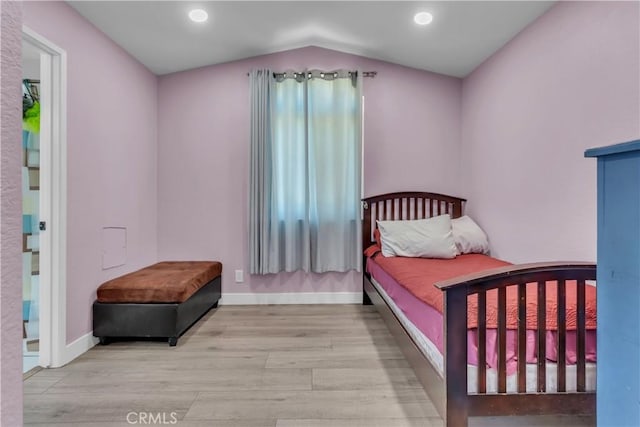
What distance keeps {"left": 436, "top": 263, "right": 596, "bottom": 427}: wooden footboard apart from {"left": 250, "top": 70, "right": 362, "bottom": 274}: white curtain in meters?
2.07

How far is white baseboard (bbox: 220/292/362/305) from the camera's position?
339 centimetres

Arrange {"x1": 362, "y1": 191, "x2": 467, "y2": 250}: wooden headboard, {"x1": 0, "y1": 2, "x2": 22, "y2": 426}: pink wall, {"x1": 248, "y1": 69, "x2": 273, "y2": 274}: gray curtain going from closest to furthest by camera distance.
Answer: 1. {"x1": 0, "y1": 2, "x2": 22, "y2": 426}: pink wall
2. {"x1": 248, "y1": 69, "x2": 273, "y2": 274}: gray curtain
3. {"x1": 362, "y1": 191, "x2": 467, "y2": 250}: wooden headboard

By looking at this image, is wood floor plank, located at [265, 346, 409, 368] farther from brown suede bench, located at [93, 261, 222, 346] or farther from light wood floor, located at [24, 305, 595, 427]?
brown suede bench, located at [93, 261, 222, 346]

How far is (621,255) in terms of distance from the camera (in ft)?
2.50

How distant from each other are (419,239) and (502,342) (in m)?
1.59

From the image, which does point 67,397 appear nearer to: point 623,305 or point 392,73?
point 623,305

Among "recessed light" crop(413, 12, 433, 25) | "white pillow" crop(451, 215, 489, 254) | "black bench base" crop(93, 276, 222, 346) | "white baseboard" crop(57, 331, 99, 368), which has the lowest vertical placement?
"white baseboard" crop(57, 331, 99, 368)

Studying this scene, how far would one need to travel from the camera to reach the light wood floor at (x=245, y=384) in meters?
1.55

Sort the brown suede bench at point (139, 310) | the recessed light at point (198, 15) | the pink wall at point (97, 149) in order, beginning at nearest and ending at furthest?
the pink wall at point (97, 149)
the brown suede bench at point (139, 310)
the recessed light at point (198, 15)

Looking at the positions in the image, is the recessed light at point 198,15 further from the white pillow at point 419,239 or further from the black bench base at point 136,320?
the white pillow at point 419,239

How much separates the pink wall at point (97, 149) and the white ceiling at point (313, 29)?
19 cm

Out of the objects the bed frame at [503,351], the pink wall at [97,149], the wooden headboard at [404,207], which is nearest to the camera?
the bed frame at [503,351]

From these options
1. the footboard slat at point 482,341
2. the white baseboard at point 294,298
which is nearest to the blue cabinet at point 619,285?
the footboard slat at point 482,341

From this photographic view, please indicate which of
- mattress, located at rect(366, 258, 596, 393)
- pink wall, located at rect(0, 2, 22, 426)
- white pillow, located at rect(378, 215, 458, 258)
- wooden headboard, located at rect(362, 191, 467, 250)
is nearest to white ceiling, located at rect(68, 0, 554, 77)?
wooden headboard, located at rect(362, 191, 467, 250)
